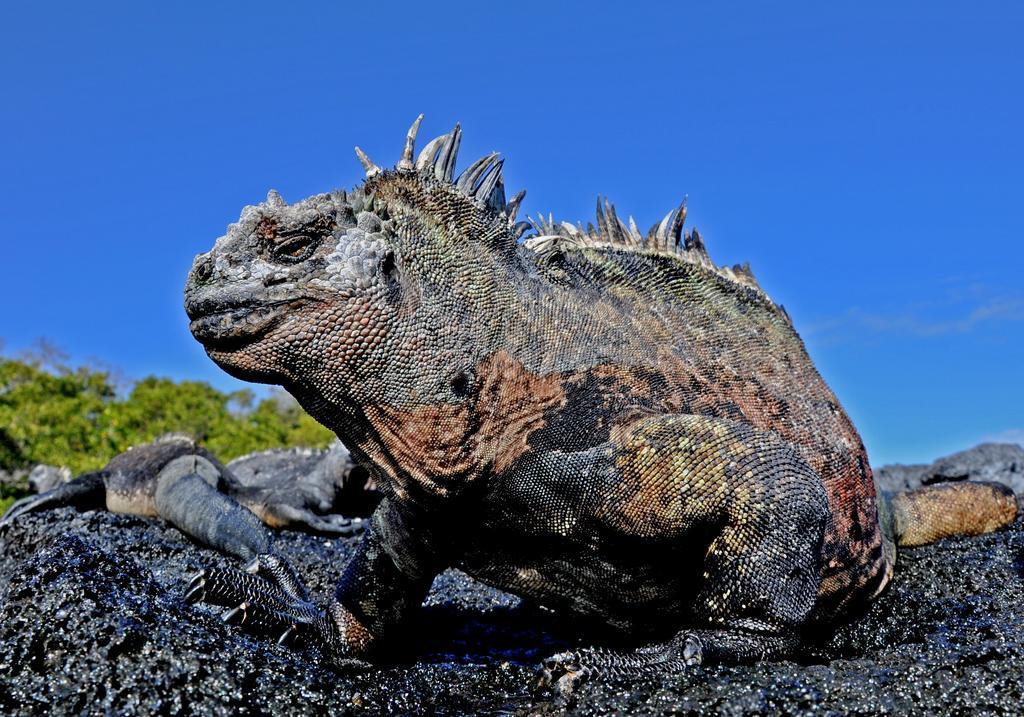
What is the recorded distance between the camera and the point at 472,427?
314 centimetres

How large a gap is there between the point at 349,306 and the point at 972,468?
8120 mm

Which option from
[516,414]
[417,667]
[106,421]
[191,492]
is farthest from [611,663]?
[106,421]

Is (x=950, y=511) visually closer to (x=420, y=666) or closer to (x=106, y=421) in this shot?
(x=420, y=666)

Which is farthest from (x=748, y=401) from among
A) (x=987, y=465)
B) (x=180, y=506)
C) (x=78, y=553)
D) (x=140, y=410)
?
(x=140, y=410)

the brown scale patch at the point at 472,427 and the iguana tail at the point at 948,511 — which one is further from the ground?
the iguana tail at the point at 948,511

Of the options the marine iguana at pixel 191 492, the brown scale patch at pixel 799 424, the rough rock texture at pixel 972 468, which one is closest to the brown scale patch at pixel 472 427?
the brown scale patch at pixel 799 424

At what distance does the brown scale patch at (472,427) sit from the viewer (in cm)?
309

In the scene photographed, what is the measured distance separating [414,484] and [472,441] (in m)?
0.25

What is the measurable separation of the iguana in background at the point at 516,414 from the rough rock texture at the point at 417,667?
0.25m

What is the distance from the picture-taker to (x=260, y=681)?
114 inches

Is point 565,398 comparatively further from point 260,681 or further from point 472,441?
point 260,681

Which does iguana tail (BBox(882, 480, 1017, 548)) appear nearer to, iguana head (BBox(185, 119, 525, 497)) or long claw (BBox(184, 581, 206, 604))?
iguana head (BBox(185, 119, 525, 497))

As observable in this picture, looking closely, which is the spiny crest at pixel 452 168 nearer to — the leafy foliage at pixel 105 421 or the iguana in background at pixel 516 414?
the iguana in background at pixel 516 414

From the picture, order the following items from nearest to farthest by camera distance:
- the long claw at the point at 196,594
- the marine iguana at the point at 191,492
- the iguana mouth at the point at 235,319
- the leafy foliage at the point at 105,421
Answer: the iguana mouth at the point at 235,319
the long claw at the point at 196,594
the marine iguana at the point at 191,492
the leafy foliage at the point at 105,421
